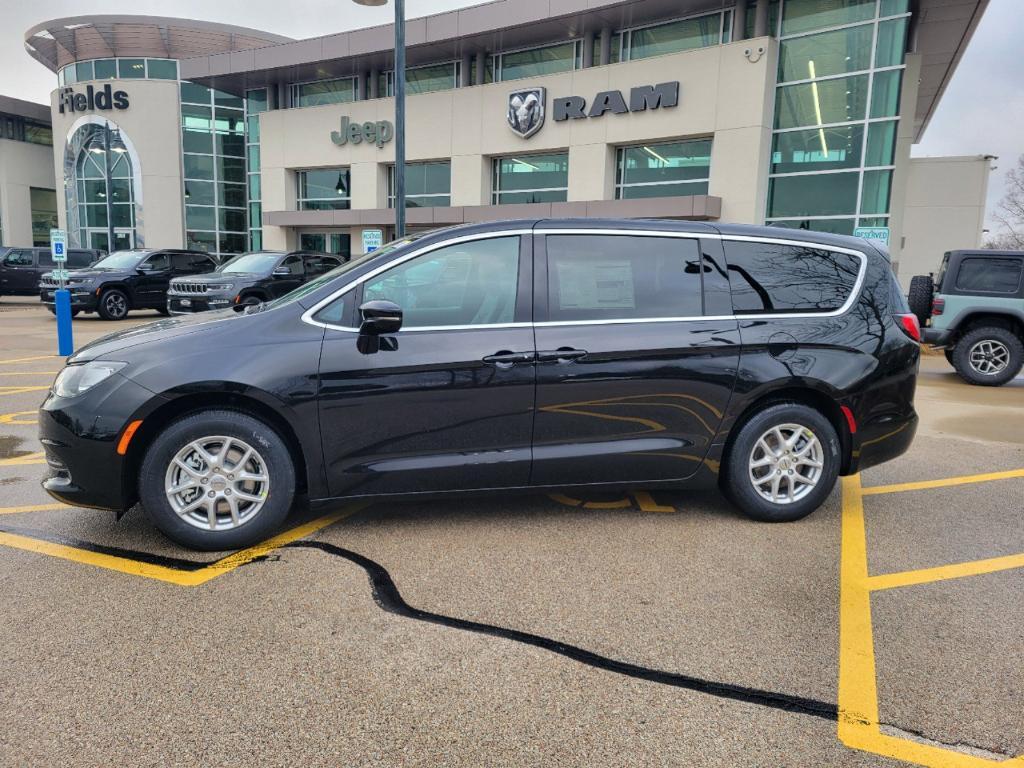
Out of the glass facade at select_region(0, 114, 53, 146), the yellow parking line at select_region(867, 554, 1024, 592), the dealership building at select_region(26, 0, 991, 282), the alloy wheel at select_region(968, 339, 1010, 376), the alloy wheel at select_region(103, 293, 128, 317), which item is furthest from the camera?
the glass facade at select_region(0, 114, 53, 146)

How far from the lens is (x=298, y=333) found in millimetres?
3906

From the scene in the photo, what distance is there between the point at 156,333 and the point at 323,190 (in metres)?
28.8

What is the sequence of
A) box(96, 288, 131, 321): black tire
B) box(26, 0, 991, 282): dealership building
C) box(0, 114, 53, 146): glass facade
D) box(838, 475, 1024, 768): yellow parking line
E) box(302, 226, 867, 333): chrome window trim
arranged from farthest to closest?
1. box(0, 114, 53, 146): glass facade
2. box(26, 0, 991, 282): dealership building
3. box(96, 288, 131, 321): black tire
4. box(302, 226, 867, 333): chrome window trim
5. box(838, 475, 1024, 768): yellow parking line

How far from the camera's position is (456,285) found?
4.10 m

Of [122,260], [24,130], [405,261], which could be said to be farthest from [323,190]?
[24,130]

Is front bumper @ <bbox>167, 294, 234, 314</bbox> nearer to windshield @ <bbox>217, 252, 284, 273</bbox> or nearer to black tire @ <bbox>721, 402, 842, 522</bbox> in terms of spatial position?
windshield @ <bbox>217, 252, 284, 273</bbox>

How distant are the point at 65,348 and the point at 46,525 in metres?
8.32

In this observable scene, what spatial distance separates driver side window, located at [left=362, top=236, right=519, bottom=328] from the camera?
13.3 ft

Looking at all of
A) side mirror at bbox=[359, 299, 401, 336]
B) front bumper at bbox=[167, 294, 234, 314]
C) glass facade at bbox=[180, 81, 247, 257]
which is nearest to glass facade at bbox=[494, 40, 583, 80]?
front bumper at bbox=[167, 294, 234, 314]

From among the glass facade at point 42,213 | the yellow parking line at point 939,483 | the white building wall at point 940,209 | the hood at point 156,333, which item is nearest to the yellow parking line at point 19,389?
the hood at point 156,333

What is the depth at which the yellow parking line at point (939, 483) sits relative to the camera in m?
5.37

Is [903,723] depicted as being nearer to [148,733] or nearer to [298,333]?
[148,733]

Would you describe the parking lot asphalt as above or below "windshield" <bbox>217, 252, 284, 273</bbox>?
below

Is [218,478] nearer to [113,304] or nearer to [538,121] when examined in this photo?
[113,304]
